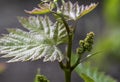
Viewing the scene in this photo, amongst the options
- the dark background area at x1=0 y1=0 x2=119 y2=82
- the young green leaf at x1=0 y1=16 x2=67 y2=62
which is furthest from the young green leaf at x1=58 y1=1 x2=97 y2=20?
the dark background area at x1=0 y1=0 x2=119 y2=82

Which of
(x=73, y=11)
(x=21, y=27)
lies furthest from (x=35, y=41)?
(x=21, y=27)

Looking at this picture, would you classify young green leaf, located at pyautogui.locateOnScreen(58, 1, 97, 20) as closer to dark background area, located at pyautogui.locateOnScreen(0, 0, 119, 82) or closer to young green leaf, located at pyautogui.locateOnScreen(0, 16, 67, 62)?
young green leaf, located at pyautogui.locateOnScreen(0, 16, 67, 62)

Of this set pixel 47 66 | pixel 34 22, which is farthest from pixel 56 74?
pixel 34 22

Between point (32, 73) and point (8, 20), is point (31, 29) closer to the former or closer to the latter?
point (32, 73)

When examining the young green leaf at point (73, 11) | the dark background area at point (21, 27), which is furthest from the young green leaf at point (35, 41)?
the dark background area at point (21, 27)

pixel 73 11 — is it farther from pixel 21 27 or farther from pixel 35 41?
pixel 21 27

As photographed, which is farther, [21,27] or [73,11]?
[21,27]
